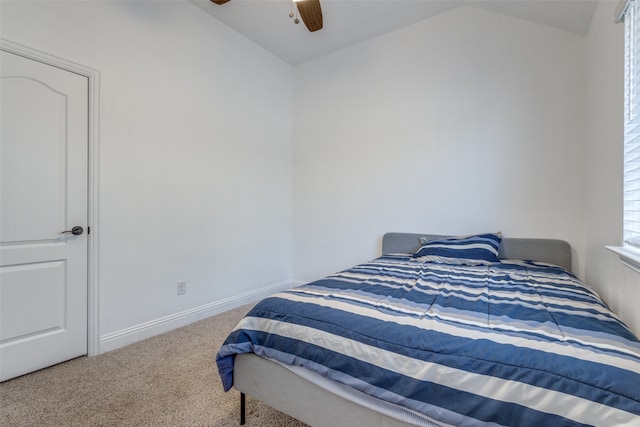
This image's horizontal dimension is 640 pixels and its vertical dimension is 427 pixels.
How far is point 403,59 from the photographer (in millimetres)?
3084

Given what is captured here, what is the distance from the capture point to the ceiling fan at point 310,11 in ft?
5.74

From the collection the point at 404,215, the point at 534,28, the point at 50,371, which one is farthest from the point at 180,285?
the point at 534,28

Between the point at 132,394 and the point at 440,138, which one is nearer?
the point at 132,394

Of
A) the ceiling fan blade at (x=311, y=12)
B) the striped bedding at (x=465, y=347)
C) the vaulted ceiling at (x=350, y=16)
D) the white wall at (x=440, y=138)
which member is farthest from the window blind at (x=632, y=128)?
the ceiling fan blade at (x=311, y=12)

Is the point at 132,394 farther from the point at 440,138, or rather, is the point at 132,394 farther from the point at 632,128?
the point at 440,138

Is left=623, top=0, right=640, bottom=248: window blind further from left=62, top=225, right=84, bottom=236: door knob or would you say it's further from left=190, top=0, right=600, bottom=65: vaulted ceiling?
left=62, top=225, right=84, bottom=236: door knob

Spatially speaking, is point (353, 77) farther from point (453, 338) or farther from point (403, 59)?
point (453, 338)

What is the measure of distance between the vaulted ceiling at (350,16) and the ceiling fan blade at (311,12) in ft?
2.83

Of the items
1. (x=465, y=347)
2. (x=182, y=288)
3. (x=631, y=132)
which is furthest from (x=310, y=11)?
(x=182, y=288)

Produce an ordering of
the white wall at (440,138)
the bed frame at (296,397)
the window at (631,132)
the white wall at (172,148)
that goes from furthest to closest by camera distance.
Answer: the white wall at (440,138) < the white wall at (172,148) < the window at (631,132) < the bed frame at (296,397)

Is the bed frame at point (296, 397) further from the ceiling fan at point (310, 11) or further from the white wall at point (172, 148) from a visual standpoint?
the ceiling fan at point (310, 11)

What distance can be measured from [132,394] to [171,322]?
2.95 feet

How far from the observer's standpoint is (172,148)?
254cm

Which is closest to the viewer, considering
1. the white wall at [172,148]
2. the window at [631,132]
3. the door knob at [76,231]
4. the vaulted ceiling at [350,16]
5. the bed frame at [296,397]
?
the bed frame at [296,397]
